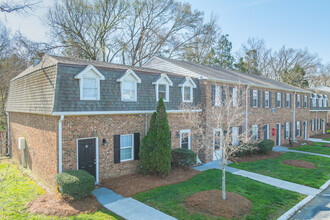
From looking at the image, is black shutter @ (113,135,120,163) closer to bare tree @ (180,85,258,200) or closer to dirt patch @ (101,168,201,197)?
dirt patch @ (101,168,201,197)

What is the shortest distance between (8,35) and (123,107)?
1714 centimetres

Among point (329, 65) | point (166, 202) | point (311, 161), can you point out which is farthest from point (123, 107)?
point (329, 65)

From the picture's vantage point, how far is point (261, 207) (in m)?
8.15

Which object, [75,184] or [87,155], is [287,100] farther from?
[75,184]

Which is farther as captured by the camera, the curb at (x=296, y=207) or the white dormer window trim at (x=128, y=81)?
the white dormer window trim at (x=128, y=81)

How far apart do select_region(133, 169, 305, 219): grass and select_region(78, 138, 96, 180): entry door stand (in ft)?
8.38

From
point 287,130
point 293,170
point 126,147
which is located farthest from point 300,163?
point 126,147

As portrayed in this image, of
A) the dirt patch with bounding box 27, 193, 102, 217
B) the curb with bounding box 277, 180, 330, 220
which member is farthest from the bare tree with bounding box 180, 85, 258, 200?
the dirt patch with bounding box 27, 193, 102, 217

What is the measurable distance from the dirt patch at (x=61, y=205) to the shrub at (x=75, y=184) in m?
0.29

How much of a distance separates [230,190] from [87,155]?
6.34m

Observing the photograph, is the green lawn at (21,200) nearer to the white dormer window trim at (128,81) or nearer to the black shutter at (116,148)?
the black shutter at (116,148)

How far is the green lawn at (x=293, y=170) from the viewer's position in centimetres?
1178

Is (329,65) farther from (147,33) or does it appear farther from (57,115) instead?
(57,115)

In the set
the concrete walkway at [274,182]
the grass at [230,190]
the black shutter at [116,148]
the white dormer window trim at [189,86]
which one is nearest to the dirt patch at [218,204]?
the grass at [230,190]
